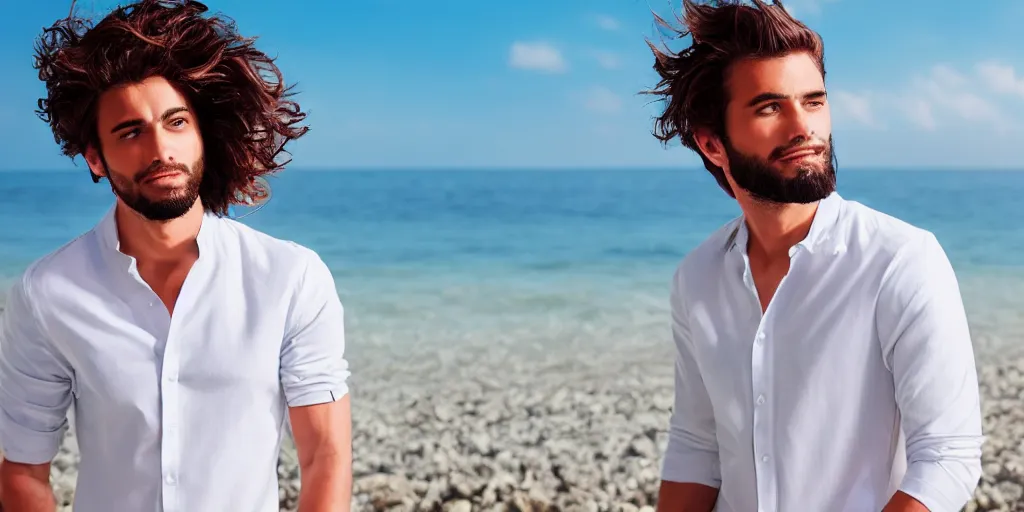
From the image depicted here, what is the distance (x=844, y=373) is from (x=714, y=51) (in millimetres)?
769

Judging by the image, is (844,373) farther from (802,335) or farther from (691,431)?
(691,431)

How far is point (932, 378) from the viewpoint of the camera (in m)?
1.95

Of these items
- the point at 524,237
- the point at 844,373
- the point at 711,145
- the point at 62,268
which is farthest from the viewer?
the point at 524,237

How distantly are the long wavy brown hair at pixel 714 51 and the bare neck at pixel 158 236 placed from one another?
1.13m

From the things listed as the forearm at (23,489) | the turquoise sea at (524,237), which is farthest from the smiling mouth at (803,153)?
the turquoise sea at (524,237)

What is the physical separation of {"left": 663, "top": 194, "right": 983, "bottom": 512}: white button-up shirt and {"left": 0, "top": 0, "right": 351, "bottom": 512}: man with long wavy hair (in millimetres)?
810

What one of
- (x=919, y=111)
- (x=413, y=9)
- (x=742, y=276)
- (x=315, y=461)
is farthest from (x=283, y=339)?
(x=413, y=9)

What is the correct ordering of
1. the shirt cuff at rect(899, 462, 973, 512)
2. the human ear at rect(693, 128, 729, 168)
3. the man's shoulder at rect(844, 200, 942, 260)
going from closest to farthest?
the shirt cuff at rect(899, 462, 973, 512) < the man's shoulder at rect(844, 200, 942, 260) < the human ear at rect(693, 128, 729, 168)

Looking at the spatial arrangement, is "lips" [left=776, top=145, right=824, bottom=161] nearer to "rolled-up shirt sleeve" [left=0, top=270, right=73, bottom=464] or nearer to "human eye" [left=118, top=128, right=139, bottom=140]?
"human eye" [left=118, top=128, right=139, bottom=140]

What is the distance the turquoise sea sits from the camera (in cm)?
1133

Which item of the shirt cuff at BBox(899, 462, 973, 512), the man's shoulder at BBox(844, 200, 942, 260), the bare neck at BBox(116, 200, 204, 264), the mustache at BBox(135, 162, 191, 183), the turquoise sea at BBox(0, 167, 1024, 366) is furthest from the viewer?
the turquoise sea at BBox(0, 167, 1024, 366)

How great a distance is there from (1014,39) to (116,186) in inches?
978

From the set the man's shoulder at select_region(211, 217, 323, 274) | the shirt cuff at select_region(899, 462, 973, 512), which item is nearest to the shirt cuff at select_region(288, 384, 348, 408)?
the man's shoulder at select_region(211, 217, 323, 274)

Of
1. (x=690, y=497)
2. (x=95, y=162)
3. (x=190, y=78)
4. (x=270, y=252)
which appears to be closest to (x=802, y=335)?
(x=690, y=497)
